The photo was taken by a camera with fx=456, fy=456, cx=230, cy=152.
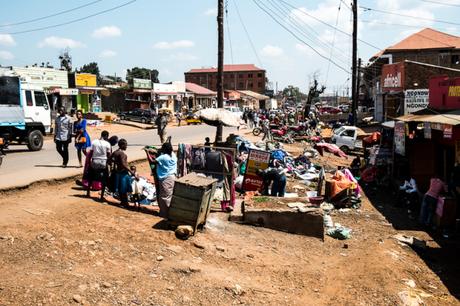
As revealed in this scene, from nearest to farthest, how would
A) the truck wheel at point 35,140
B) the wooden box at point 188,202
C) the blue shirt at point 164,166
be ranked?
the wooden box at point 188,202 < the blue shirt at point 164,166 < the truck wheel at point 35,140

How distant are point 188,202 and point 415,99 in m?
19.1

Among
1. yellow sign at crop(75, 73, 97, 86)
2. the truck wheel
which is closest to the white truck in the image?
the truck wheel

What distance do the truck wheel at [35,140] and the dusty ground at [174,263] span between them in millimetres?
8739

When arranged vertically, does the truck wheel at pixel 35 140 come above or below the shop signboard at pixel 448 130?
below

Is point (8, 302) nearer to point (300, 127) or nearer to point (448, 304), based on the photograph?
point (448, 304)

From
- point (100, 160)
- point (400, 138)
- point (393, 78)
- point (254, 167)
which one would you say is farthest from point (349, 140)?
point (100, 160)

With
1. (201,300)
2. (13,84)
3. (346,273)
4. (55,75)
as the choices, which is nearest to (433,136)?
(346,273)

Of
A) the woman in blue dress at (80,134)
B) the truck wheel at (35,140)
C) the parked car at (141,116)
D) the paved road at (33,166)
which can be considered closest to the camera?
the paved road at (33,166)

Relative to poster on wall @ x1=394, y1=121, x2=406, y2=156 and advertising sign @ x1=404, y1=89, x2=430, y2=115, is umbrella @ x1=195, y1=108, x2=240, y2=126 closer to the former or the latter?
poster on wall @ x1=394, y1=121, x2=406, y2=156

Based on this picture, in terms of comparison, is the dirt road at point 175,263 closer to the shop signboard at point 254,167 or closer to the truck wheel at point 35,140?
the shop signboard at point 254,167

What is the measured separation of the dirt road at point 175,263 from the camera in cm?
613

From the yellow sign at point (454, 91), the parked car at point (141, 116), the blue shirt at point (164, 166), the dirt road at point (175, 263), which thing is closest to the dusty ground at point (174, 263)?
the dirt road at point (175, 263)

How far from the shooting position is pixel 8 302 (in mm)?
5285

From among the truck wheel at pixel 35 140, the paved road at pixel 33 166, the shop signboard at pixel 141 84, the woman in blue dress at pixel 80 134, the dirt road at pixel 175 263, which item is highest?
the shop signboard at pixel 141 84
